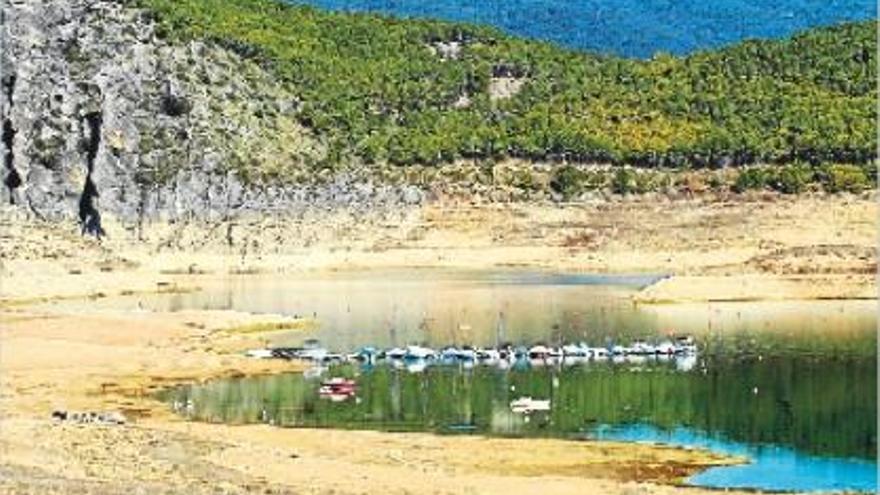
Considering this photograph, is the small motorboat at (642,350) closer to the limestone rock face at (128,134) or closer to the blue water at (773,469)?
the blue water at (773,469)

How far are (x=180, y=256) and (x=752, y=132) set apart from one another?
257 feet

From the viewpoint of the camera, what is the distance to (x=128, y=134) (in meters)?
167

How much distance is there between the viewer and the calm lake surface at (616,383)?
4962cm

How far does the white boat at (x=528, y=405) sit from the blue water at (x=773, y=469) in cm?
483

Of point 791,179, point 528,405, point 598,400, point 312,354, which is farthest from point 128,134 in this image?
point 528,405

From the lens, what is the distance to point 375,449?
1853 inches

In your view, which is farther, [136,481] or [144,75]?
[144,75]

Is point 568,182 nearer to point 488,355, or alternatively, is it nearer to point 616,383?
point 488,355

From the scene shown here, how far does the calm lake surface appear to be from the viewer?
163 feet

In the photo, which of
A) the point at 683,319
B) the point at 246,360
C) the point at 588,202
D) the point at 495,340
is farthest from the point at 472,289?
the point at 588,202

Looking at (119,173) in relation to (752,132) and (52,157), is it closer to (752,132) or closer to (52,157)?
(52,157)

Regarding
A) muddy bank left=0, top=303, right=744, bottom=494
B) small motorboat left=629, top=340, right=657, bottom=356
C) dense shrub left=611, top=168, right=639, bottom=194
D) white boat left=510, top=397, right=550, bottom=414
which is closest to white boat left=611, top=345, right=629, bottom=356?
small motorboat left=629, top=340, right=657, bottom=356

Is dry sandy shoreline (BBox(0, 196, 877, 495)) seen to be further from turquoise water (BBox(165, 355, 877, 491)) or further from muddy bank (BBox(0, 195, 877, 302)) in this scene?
turquoise water (BBox(165, 355, 877, 491))

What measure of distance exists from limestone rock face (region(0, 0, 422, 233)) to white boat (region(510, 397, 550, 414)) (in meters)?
83.2
